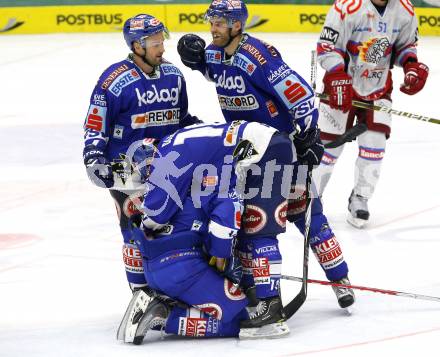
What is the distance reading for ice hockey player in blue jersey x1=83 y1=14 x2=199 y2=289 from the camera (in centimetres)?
432

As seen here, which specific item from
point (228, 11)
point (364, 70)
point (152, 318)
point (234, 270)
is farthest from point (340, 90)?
point (152, 318)

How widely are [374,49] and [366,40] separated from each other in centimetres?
6

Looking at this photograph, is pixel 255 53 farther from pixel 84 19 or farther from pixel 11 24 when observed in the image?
pixel 11 24

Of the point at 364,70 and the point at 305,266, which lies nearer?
the point at 305,266

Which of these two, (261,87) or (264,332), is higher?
(261,87)

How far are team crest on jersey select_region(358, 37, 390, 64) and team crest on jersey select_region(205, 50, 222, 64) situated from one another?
1.41 m

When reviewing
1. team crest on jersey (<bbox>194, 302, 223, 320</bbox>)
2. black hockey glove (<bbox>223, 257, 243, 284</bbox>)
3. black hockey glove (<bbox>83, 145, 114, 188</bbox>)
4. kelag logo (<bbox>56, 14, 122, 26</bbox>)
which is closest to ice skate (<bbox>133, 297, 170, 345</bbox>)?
team crest on jersey (<bbox>194, 302, 223, 320</bbox>)

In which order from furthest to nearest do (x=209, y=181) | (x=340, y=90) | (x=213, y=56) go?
(x=340, y=90) → (x=213, y=56) → (x=209, y=181)

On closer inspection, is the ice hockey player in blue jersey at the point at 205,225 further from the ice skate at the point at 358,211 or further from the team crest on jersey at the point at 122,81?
the ice skate at the point at 358,211

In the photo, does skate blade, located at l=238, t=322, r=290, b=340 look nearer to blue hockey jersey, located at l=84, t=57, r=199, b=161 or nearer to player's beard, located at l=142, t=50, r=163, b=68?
blue hockey jersey, located at l=84, t=57, r=199, b=161

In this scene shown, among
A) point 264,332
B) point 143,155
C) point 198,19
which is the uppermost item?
point 143,155

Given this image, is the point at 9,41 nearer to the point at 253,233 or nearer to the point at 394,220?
the point at 394,220

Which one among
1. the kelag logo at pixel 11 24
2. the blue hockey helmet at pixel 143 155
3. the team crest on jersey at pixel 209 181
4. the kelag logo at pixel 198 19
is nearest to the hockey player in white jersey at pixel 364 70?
the blue hockey helmet at pixel 143 155

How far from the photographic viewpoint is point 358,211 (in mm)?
5812
